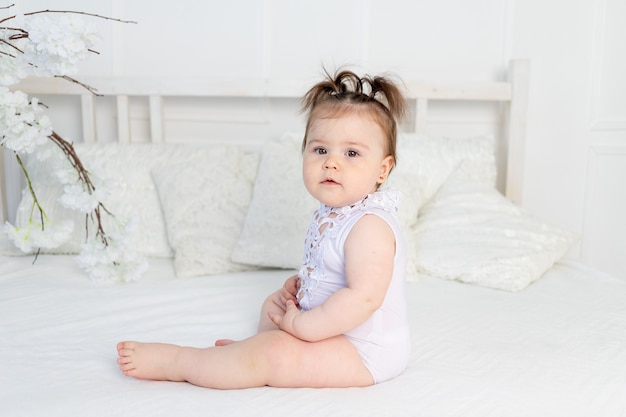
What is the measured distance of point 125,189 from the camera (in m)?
1.87

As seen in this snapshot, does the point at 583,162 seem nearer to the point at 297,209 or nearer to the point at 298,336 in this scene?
the point at 297,209

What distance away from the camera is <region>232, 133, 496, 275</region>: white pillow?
5.40 ft

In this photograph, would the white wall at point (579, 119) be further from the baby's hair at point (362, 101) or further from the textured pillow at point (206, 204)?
the baby's hair at point (362, 101)

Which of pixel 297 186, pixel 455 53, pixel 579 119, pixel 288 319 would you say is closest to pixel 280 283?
pixel 297 186

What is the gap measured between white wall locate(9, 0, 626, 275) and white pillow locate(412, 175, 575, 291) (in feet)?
A: 1.68

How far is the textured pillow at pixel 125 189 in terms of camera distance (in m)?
1.83

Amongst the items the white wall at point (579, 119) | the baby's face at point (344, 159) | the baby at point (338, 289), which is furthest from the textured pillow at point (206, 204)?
the white wall at point (579, 119)

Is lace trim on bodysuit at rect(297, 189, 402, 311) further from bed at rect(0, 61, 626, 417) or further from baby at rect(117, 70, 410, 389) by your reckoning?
bed at rect(0, 61, 626, 417)

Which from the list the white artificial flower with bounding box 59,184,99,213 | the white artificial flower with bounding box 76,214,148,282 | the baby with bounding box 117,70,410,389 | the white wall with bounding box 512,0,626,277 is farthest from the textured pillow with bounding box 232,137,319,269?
the white wall with bounding box 512,0,626,277

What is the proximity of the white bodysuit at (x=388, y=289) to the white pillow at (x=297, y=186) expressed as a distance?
0.56 metres

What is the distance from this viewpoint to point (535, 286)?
61.4 inches

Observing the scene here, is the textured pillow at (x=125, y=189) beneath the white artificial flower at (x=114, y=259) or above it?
above

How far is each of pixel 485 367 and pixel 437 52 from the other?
147 centimetres

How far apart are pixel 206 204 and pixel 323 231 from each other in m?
0.79
